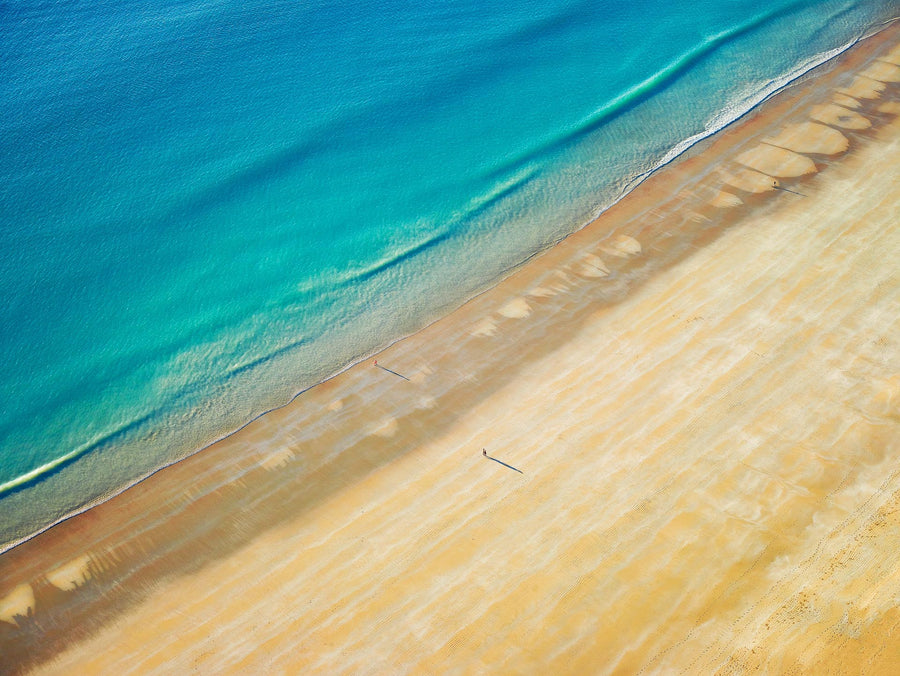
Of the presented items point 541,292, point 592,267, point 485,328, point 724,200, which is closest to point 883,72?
point 724,200

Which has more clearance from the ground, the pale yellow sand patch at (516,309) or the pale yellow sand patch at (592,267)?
the pale yellow sand patch at (592,267)

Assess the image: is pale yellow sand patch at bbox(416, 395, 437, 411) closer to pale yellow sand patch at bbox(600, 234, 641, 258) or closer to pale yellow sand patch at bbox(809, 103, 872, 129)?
pale yellow sand patch at bbox(600, 234, 641, 258)

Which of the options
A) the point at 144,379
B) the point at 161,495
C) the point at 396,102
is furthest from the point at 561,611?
the point at 396,102


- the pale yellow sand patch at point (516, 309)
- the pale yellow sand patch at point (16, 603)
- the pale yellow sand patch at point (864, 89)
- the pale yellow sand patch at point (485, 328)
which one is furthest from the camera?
the pale yellow sand patch at point (864, 89)

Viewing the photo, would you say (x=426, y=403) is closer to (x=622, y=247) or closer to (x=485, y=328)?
(x=485, y=328)

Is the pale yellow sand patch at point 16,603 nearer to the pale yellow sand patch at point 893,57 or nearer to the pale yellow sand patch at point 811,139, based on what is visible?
the pale yellow sand patch at point 811,139

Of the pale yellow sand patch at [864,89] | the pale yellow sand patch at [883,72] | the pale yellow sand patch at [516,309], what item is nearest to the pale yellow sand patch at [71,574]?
the pale yellow sand patch at [516,309]

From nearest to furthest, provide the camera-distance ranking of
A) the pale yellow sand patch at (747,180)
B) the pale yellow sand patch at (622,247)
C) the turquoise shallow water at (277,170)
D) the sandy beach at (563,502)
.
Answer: the sandy beach at (563,502), the turquoise shallow water at (277,170), the pale yellow sand patch at (622,247), the pale yellow sand patch at (747,180)
